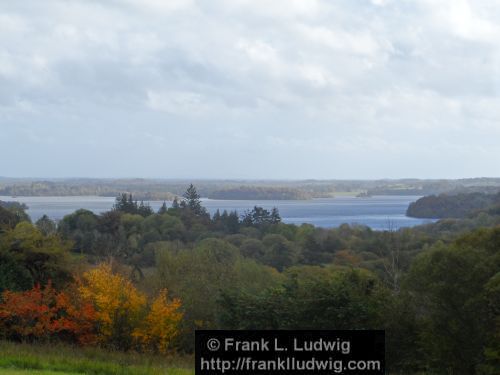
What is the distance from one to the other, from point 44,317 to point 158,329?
4.01 meters

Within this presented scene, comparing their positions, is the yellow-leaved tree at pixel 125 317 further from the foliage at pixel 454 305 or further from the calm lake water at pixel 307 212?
the calm lake water at pixel 307 212

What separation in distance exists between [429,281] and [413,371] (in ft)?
9.63

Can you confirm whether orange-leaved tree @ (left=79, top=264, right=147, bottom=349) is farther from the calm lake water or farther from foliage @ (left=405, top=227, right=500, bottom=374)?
the calm lake water

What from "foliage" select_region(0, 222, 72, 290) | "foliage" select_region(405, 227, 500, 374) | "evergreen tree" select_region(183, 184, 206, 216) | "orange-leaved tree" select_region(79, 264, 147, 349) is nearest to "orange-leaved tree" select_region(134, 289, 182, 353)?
"orange-leaved tree" select_region(79, 264, 147, 349)

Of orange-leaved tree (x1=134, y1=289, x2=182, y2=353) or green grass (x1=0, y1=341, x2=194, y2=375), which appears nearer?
green grass (x1=0, y1=341, x2=194, y2=375)

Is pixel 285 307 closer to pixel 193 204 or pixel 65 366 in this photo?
pixel 65 366

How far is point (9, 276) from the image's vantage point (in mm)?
25203

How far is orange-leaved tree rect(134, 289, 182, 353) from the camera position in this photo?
22786 millimetres

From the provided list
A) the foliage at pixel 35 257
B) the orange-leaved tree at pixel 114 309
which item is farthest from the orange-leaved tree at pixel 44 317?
the foliage at pixel 35 257

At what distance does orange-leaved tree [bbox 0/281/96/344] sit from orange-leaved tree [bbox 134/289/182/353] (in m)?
1.76

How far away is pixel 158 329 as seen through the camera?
23.3 metres

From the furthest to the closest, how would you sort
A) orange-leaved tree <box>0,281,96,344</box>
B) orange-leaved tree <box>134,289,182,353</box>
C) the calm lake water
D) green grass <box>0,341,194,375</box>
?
the calm lake water → orange-leaved tree <box>134,289,182,353</box> → orange-leaved tree <box>0,281,96,344</box> → green grass <box>0,341,194,375</box>

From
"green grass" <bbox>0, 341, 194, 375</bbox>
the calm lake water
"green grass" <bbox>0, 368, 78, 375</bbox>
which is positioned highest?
"green grass" <bbox>0, 368, 78, 375</bbox>

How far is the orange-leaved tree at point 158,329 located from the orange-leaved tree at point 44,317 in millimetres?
1757
